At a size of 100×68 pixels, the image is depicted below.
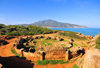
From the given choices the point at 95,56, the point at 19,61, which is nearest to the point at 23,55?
the point at 19,61

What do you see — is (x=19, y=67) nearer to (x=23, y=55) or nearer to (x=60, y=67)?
(x=23, y=55)

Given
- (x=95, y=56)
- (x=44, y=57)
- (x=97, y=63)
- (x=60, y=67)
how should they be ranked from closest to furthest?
(x=97, y=63) → (x=95, y=56) → (x=60, y=67) → (x=44, y=57)

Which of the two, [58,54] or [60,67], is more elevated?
[58,54]

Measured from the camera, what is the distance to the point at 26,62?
11820 mm

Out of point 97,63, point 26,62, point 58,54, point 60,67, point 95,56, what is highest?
point 95,56

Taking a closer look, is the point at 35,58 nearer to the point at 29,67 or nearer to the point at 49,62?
the point at 29,67

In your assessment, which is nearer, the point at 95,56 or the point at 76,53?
the point at 95,56

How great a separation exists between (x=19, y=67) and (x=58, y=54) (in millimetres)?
7297

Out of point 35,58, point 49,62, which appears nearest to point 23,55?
point 35,58

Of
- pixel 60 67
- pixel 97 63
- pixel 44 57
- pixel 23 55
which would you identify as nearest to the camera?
pixel 97 63

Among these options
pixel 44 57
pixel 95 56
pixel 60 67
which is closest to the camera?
pixel 95 56

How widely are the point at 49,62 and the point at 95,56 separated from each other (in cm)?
735

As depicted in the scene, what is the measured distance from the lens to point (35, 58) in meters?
12.6

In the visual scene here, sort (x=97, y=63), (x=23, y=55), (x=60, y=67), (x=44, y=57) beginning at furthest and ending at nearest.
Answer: (x=23, y=55)
(x=44, y=57)
(x=60, y=67)
(x=97, y=63)
